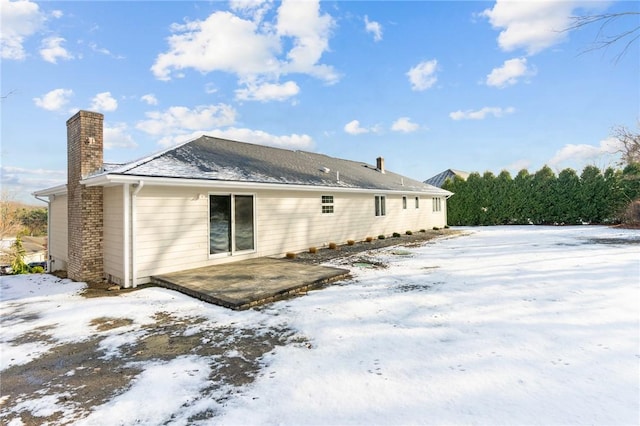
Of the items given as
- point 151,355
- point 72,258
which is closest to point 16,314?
point 72,258

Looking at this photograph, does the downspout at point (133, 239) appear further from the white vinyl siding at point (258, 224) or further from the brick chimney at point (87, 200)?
the brick chimney at point (87, 200)

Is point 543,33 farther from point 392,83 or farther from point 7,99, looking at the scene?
point 7,99

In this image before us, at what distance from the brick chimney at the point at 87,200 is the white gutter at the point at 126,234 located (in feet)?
4.40

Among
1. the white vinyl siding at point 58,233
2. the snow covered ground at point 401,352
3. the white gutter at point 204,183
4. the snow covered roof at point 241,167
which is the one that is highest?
the snow covered roof at point 241,167

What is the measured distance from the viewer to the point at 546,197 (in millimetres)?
19062

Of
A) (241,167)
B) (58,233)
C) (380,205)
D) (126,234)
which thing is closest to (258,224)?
(241,167)

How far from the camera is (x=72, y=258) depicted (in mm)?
7469

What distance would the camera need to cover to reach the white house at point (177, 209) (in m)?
6.45

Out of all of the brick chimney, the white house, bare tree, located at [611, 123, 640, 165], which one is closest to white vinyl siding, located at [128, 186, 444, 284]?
the white house

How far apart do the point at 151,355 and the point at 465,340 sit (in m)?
3.52

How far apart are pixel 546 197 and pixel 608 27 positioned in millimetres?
18255

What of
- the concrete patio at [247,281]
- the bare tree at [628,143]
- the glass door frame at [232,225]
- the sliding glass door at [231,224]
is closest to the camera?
the concrete patio at [247,281]

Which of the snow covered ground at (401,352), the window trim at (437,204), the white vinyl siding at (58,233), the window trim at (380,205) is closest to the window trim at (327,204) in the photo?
the window trim at (380,205)

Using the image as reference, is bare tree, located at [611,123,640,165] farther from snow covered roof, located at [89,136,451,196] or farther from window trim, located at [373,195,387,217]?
window trim, located at [373,195,387,217]
